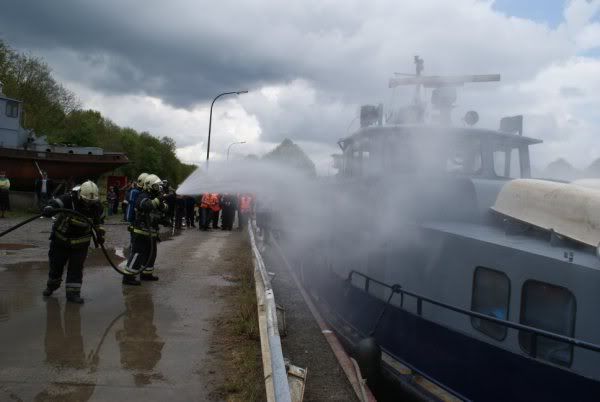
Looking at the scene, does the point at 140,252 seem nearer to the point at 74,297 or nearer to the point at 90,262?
the point at 74,297

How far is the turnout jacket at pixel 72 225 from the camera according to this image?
664cm

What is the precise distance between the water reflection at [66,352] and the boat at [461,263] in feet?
8.83

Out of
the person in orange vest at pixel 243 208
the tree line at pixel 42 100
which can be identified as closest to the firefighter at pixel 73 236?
the person in orange vest at pixel 243 208

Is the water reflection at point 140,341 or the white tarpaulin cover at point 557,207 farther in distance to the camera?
the water reflection at point 140,341

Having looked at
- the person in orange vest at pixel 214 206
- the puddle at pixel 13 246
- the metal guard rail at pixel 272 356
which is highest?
the person in orange vest at pixel 214 206

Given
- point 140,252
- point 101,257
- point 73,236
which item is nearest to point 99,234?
point 73,236

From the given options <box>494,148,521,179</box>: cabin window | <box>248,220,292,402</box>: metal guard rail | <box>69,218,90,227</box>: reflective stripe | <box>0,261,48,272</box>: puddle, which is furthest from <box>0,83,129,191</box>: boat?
<box>494,148,521,179</box>: cabin window

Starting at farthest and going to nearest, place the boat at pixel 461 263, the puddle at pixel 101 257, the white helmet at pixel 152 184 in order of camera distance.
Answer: the puddle at pixel 101 257
the white helmet at pixel 152 184
the boat at pixel 461 263

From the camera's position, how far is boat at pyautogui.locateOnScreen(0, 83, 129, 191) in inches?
886

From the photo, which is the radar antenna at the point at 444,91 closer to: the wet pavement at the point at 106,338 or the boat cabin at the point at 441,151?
the boat cabin at the point at 441,151

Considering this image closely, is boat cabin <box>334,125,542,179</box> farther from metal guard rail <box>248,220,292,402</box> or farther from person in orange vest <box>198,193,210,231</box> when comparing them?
person in orange vest <box>198,193,210,231</box>

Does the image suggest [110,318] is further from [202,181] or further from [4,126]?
[4,126]

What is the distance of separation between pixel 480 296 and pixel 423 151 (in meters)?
2.49

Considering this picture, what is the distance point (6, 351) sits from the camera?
4.82 m
